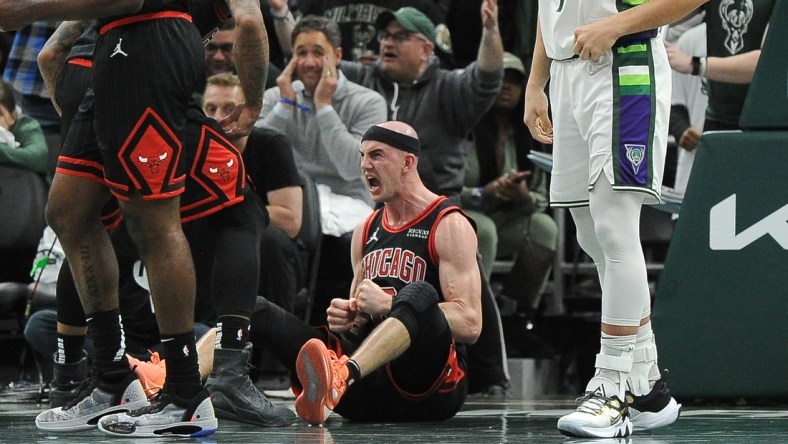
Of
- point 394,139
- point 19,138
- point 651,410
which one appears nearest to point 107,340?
point 394,139

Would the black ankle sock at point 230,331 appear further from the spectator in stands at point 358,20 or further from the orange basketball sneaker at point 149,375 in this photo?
the spectator in stands at point 358,20

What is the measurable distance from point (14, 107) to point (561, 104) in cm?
448

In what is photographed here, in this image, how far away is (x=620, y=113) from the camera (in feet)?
12.8

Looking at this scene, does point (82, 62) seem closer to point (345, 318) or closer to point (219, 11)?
point (219, 11)

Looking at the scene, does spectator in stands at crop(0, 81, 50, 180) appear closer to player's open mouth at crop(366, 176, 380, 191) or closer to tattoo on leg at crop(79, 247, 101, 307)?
player's open mouth at crop(366, 176, 380, 191)

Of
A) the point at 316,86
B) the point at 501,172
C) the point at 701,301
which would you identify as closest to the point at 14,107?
the point at 316,86

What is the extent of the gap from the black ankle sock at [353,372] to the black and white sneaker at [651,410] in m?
0.89

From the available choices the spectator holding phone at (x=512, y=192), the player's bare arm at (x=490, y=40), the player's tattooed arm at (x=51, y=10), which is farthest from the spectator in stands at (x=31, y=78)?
the player's tattooed arm at (x=51, y=10)

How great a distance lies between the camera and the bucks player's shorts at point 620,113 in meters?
3.91

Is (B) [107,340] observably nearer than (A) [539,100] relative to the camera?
Yes

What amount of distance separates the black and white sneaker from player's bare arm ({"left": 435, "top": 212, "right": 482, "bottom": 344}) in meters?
0.76

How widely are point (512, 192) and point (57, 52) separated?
353 cm

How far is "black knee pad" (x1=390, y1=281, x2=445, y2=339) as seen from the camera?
4.44 m

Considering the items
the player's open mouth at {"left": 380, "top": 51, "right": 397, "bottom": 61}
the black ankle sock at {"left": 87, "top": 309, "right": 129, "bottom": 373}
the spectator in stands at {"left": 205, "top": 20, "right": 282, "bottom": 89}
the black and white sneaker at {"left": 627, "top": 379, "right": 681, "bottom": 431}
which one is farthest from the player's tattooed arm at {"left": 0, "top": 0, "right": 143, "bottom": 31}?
the spectator in stands at {"left": 205, "top": 20, "right": 282, "bottom": 89}
